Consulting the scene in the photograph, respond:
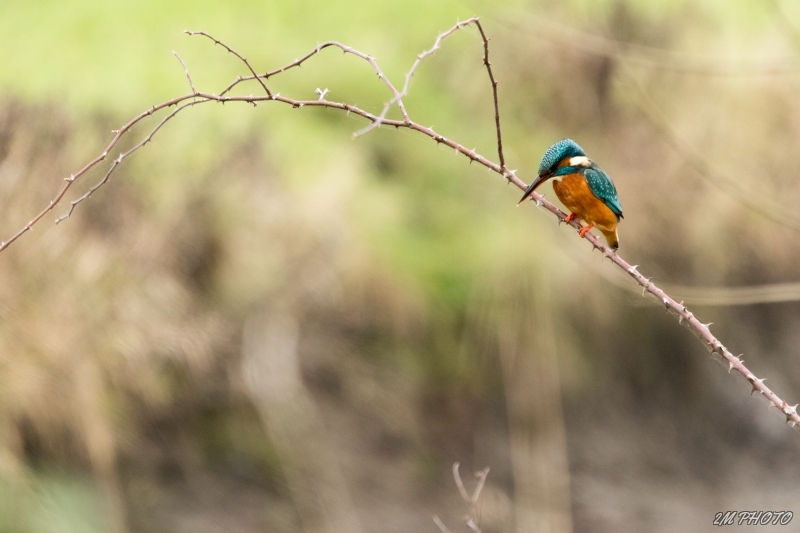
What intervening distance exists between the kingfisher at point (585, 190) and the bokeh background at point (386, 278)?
1499mm

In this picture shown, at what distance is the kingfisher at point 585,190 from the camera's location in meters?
1.74

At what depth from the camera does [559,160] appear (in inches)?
64.9

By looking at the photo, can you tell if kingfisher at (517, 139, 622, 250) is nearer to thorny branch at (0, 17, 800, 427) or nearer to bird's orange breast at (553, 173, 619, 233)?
bird's orange breast at (553, 173, 619, 233)

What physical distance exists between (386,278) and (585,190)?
2365mm

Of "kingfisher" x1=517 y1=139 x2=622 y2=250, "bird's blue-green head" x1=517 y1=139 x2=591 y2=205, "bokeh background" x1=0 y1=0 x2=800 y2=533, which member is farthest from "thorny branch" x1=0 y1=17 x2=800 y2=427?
"bokeh background" x1=0 y1=0 x2=800 y2=533

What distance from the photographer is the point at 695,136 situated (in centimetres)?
440

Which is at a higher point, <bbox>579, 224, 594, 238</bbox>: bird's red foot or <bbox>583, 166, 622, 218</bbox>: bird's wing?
<bbox>583, 166, 622, 218</bbox>: bird's wing

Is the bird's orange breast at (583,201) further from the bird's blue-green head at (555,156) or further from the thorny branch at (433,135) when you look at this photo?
the thorny branch at (433,135)

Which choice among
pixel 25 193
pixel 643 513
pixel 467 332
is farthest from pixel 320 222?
pixel 643 513

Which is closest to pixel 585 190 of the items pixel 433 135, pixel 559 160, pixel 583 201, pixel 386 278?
pixel 583 201

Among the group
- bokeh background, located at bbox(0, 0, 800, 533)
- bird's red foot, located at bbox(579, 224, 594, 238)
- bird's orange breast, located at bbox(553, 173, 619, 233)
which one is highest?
bokeh background, located at bbox(0, 0, 800, 533)

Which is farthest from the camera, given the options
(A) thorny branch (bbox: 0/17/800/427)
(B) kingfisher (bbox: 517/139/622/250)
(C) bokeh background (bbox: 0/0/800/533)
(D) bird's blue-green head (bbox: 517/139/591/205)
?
(C) bokeh background (bbox: 0/0/800/533)

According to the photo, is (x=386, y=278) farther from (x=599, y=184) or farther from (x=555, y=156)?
(x=555, y=156)

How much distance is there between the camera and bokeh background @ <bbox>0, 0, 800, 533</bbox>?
10.8ft
